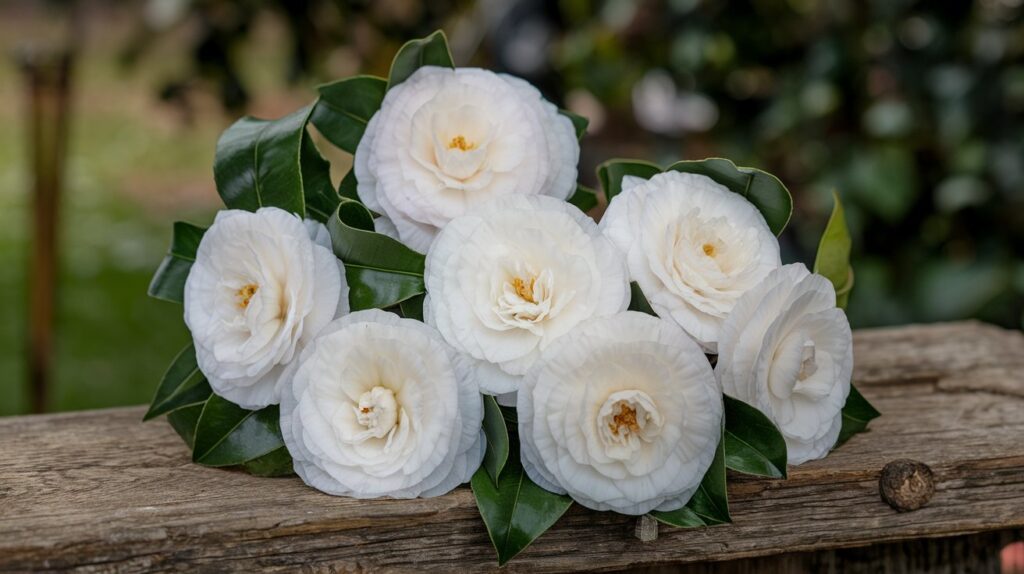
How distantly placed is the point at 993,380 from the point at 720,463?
21.7 inches

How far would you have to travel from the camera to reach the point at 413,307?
91 centimetres

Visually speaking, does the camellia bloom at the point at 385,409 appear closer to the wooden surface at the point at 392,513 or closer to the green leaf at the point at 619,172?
the wooden surface at the point at 392,513

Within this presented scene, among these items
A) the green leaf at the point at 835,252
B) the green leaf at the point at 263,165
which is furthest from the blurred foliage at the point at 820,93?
the green leaf at the point at 263,165

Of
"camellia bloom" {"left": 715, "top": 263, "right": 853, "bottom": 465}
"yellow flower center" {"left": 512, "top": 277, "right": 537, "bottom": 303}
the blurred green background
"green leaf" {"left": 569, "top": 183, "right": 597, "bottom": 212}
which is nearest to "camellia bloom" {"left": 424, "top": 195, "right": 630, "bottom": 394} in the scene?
"yellow flower center" {"left": 512, "top": 277, "right": 537, "bottom": 303}

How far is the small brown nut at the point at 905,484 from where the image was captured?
3.01ft

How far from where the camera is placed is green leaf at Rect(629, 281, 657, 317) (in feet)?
2.89

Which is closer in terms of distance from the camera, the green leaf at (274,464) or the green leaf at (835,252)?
the green leaf at (274,464)

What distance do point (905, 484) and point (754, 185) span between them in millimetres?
295

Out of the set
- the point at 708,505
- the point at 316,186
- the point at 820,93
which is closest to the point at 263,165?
the point at 316,186

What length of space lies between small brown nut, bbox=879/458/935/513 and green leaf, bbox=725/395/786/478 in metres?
0.14

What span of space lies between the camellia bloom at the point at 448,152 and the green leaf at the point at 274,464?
0.71ft

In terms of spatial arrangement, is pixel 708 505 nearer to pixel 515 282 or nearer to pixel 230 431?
pixel 515 282

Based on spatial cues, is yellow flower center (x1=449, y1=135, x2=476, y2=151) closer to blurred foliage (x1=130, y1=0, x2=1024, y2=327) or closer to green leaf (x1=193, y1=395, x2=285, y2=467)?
green leaf (x1=193, y1=395, x2=285, y2=467)

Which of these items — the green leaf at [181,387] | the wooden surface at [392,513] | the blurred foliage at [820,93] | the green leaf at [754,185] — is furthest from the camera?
the blurred foliage at [820,93]
